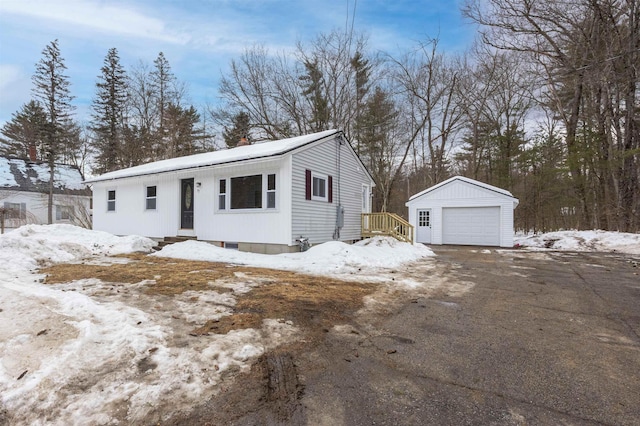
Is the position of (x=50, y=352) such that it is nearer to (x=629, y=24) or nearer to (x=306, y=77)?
(x=629, y=24)

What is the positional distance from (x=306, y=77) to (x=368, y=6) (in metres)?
12.4

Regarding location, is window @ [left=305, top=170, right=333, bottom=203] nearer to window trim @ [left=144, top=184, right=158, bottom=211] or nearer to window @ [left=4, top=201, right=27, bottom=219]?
window trim @ [left=144, top=184, right=158, bottom=211]

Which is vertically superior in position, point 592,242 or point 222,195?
point 222,195

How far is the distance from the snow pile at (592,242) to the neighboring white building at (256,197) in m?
9.16

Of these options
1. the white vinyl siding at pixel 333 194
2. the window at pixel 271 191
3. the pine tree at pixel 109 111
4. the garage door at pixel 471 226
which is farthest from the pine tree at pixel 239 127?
the garage door at pixel 471 226

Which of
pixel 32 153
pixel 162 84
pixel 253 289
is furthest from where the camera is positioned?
pixel 32 153

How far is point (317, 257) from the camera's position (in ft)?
28.1

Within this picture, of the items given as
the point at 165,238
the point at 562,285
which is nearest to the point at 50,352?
the point at 562,285

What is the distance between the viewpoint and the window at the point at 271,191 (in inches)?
388

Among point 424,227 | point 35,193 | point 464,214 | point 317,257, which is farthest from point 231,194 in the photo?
point 35,193

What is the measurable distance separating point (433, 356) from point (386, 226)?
1017 centimetres

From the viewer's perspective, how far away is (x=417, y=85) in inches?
906

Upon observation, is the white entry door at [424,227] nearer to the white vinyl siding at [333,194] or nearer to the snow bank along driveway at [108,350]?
the white vinyl siding at [333,194]

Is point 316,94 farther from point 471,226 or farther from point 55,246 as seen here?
point 55,246
